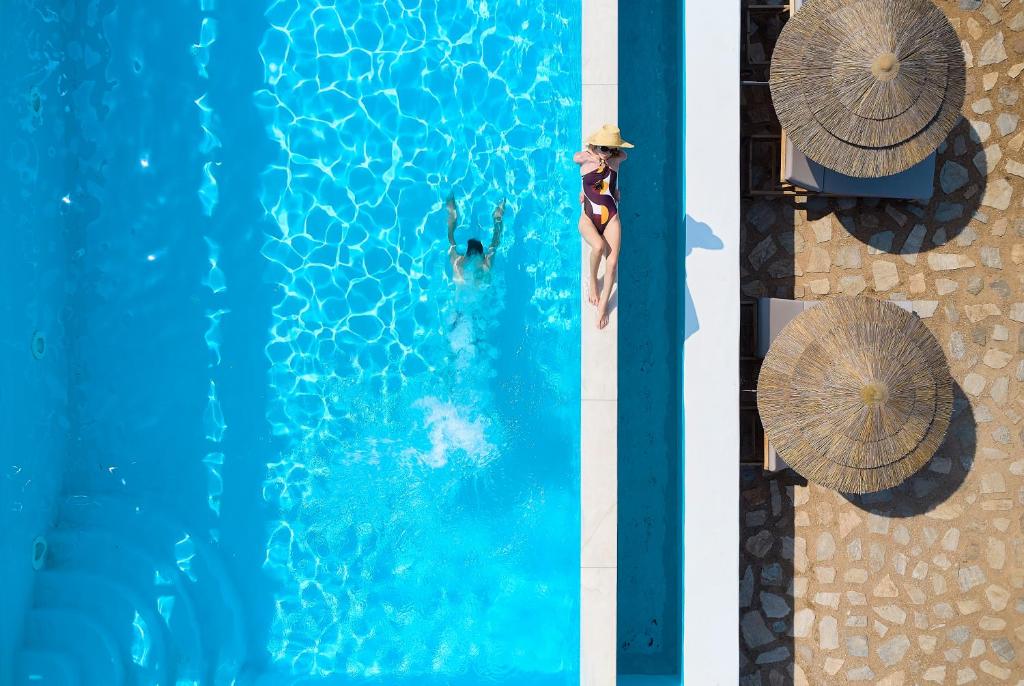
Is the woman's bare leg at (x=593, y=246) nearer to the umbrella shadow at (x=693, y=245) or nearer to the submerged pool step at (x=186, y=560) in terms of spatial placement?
the umbrella shadow at (x=693, y=245)

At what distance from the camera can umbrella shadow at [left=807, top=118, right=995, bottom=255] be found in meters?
5.63

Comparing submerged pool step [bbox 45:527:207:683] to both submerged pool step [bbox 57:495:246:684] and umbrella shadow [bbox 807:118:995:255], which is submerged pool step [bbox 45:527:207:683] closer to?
submerged pool step [bbox 57:495:246:684]

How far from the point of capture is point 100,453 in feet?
18.2

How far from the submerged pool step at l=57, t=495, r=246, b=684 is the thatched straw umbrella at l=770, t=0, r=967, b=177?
16.1 feet

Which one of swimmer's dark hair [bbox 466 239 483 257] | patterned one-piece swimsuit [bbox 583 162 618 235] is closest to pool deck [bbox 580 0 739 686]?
patterned one-piece swimsuit [bbox 583 162 618 235]

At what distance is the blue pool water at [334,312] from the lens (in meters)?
5.54

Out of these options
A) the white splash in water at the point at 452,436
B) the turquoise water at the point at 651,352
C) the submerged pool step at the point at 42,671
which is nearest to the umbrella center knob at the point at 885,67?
the turquoise water at the point at 651,352

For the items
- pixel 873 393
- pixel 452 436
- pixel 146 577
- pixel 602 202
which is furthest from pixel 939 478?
pixel 146 577

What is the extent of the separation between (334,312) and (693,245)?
256cm

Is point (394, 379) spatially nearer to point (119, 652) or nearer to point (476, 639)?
point (476, 639)

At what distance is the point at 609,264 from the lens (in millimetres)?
4980

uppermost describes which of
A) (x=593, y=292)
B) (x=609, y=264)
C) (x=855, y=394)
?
(x=609, y=264)

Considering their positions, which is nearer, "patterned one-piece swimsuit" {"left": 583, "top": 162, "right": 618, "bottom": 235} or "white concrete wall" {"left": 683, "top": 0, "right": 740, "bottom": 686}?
"patterned one-piece swimsuit" {"left": 583, "top": 162, "right": 618, "bottom": 235}

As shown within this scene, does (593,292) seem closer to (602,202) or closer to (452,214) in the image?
(602,202)
